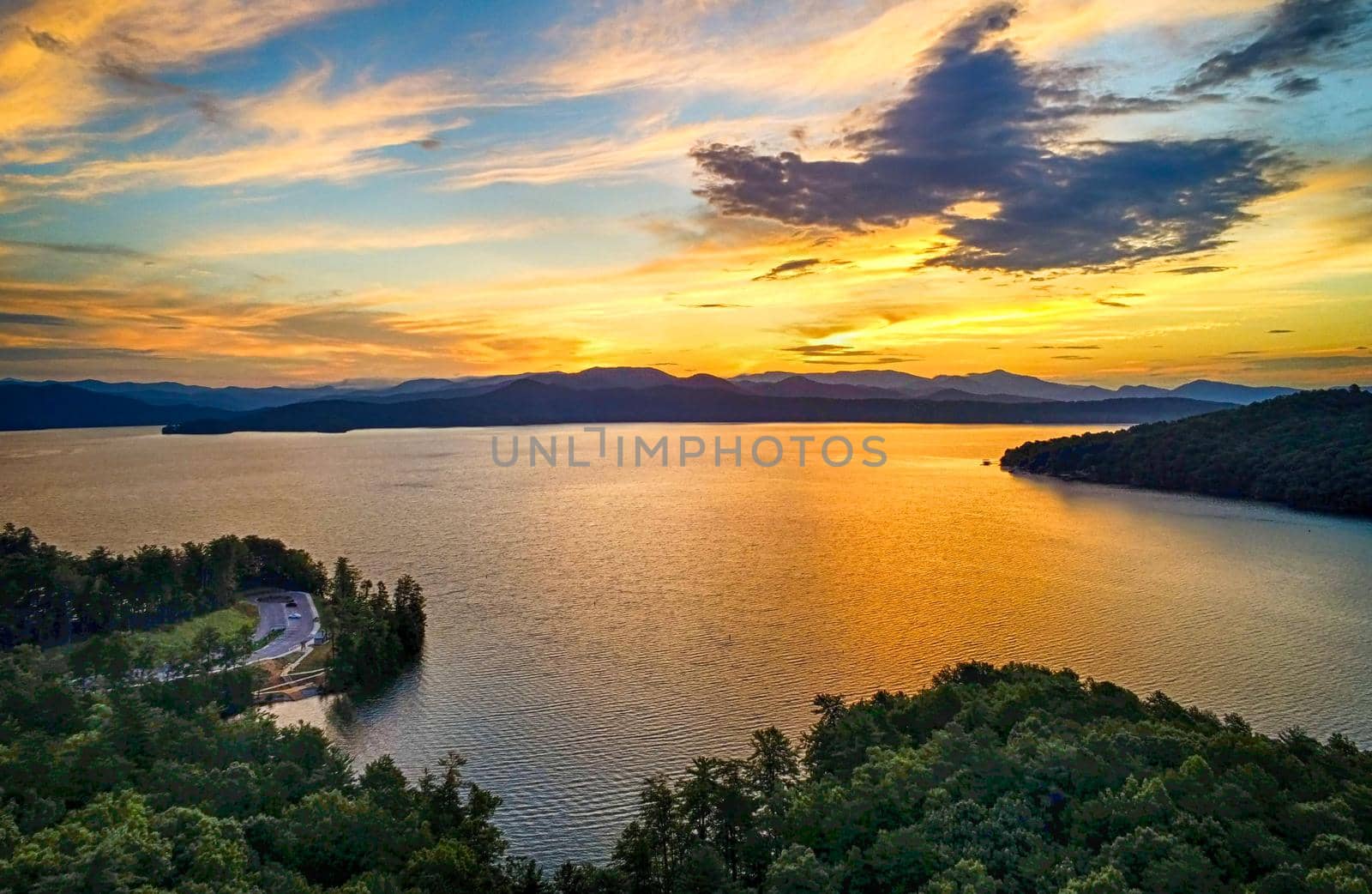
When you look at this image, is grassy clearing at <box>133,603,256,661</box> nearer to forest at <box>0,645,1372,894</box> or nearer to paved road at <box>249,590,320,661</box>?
paved road at <box>249,590,320,661</box>

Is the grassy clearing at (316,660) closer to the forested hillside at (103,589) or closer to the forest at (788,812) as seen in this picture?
the forested hillside at (103,589)

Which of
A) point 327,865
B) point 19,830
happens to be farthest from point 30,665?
point 327,865

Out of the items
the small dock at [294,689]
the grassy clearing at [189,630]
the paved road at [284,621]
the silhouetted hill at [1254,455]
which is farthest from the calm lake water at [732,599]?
the grassy clearing at [189,630]

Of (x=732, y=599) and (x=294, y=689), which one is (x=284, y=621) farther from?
(x=732, y=599)

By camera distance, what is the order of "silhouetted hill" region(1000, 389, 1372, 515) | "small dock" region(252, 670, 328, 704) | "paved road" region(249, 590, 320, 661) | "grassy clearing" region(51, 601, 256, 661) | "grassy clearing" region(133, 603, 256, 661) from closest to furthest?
"small dock" region(252, 670, 328, 704) < "grassy clearing" region(51, 601, 256, 661) < "grassy clearing" region(133, 603, 256, 661) < "paved road" region(249, 590, 320, 661) < "silhouetted hill" region(1000, 389, 1372, 515)

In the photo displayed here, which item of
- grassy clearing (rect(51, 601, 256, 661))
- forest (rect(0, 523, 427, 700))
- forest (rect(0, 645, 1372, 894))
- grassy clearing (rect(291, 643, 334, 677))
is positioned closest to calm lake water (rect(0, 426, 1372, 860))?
forest (rect(0, 523, 427, 700))

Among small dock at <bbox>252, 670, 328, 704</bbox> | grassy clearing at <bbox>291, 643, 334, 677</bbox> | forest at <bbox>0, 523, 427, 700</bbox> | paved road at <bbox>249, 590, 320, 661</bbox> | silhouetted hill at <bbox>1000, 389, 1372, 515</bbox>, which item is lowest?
small dock at <bbox>252, 670, 328, 704</bbox>
